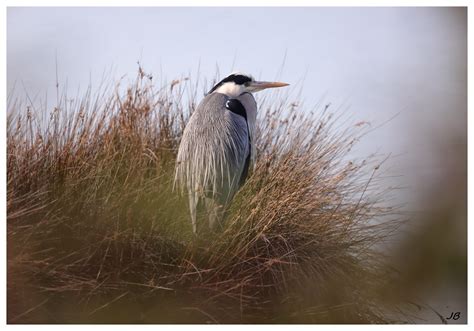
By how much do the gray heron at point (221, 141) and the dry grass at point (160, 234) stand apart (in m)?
0.13

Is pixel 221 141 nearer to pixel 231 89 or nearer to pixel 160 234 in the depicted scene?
pixel 231 89

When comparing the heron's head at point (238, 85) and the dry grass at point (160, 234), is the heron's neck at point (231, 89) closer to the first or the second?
the heron's head at point (238, 85)

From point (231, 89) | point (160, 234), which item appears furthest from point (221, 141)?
point (160, 234)

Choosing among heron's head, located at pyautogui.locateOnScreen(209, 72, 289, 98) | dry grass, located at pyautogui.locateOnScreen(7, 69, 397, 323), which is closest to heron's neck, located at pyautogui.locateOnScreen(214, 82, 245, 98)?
heron's head, located at pyautogui.locateOnScreen(209, 72, 289, 98)

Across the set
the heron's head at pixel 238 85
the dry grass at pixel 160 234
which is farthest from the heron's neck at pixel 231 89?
the dry grass at pixel 160 234

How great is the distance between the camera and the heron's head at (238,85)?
356cm

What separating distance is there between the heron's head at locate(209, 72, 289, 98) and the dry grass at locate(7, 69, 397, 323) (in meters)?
0.44

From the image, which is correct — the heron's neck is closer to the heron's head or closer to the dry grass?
the heron's head

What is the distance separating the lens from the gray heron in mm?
3422

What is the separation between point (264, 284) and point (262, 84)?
1316mm

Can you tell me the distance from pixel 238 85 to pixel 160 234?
119 cm

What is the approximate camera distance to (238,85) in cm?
363

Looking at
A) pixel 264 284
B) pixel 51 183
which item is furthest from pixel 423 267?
pixel 51 183
